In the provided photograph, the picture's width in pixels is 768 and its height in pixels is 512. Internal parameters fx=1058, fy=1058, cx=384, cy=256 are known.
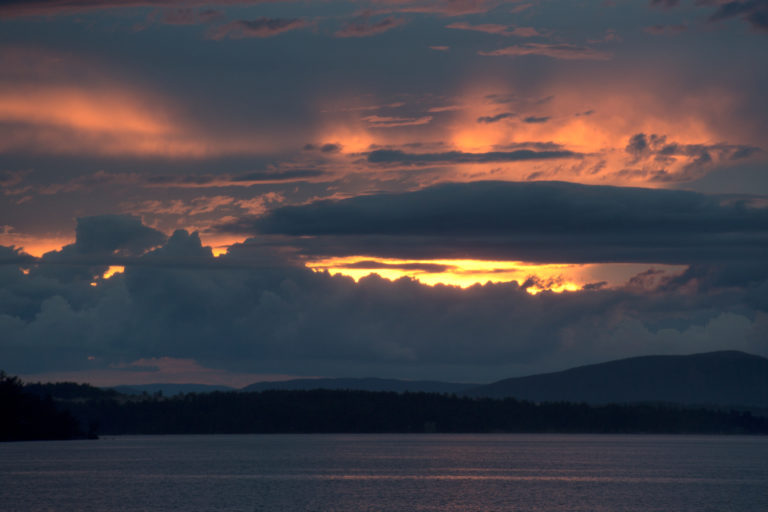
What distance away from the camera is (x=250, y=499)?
488ft

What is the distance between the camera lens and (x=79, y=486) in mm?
175125

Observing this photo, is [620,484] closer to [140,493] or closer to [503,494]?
[503,494]

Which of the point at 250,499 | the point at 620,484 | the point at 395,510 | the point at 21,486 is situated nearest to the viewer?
the point at 395,510

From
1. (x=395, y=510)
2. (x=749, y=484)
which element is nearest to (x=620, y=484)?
(x=749, y=484)

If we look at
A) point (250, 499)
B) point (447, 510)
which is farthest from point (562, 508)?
point (250, 499)

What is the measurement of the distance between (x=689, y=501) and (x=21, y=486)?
105 meters

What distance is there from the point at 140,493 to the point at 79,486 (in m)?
20.3

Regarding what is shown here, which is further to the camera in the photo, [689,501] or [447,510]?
[689,501]

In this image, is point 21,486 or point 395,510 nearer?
point 395,510

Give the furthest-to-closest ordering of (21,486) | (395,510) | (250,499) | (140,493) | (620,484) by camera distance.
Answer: (620,484) < (21,486) < (140,493) < (250,499) < (395,510)

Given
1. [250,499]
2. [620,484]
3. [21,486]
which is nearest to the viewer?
[250,499]

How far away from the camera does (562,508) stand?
456ft

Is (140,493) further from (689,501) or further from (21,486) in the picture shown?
(689,501)

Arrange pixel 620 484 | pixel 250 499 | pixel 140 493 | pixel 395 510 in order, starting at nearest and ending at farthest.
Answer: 1. pixel 395 510
2. pixel 250 499
3. pixel 140 493
4. pixel 620 484
